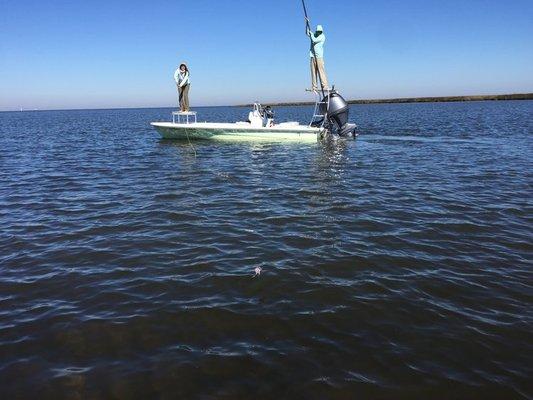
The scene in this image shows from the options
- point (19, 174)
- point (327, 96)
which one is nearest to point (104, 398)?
point (19, 174)

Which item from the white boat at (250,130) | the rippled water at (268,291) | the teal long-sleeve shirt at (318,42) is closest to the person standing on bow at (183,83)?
the white boat at (250,130)

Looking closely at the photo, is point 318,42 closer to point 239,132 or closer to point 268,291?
point 239,132

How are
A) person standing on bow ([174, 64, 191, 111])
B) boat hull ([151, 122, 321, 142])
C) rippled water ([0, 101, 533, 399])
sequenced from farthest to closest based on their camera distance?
boat hull ([151, 122, 321, 142])
person standing on bow ([174, 64, 191, 111])
rippled water ([0, 101, 533, 399])

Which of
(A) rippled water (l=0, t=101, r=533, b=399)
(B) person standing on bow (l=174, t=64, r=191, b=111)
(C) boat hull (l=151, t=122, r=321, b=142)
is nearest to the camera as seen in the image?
(A) rippled water (l=0, t=101, r=533, b=399)

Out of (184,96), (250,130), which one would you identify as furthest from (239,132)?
(184,96)

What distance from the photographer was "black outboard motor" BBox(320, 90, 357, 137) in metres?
25.1

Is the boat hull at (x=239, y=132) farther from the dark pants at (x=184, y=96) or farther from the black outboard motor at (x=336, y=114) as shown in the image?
the black outboard motor at (x=336, y=114)

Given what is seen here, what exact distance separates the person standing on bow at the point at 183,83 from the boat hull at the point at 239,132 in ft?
5.09

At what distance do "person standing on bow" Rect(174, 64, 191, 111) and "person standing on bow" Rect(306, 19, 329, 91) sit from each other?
756cm

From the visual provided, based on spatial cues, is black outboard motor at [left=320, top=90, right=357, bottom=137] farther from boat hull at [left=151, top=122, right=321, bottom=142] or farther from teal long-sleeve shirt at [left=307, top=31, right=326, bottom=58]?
teal long-sleeve shirt at [left=307, top=31, right=326, bottom=58]

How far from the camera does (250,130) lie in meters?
25.1

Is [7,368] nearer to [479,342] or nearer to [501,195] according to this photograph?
[479,342]

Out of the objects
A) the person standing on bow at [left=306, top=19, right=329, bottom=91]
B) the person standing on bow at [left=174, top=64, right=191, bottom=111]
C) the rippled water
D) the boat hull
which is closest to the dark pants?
the person standing on bow at [left=174, top=64, right=191, bottom=111]

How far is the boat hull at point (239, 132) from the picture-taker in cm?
2497
